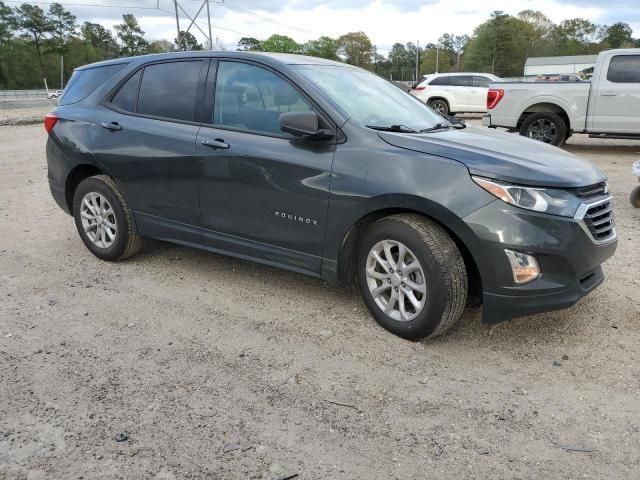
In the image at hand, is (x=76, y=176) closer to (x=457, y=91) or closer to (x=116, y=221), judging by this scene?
(x=116, y=221)

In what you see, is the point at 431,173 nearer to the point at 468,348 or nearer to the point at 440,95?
the point at 468,348

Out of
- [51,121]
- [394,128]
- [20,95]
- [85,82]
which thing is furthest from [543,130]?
[20,95]

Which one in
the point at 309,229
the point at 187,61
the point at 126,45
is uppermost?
the point at 126,45

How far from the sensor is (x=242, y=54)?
4.20 m

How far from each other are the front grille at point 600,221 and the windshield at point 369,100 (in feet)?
4.10

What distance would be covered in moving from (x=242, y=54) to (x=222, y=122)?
0.53 metres

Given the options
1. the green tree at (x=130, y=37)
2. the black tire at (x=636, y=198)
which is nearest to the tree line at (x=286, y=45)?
the green tree at (x=130, y=37)

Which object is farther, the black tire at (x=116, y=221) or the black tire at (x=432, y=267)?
the black tire at (x=116, y=221)

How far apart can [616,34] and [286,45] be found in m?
68.7

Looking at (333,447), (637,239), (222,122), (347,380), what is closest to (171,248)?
(222,122)

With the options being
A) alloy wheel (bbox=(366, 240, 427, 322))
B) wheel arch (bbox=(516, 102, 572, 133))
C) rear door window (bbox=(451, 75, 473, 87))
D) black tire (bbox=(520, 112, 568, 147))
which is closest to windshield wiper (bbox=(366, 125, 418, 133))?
alloy wheel (bbox=(366, 240, 427, 322))

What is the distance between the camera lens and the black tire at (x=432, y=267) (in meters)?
3.29

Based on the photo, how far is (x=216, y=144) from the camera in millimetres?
4082

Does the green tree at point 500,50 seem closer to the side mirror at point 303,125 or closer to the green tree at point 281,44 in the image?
the green tree at point 281,44
